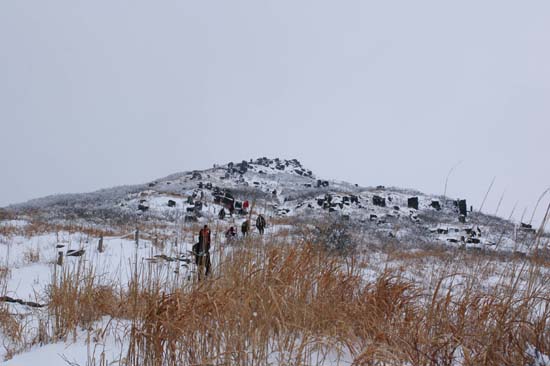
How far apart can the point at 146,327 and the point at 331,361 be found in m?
1.10

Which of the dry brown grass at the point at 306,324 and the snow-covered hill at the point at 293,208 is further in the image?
the snow-covered hill at the point at 293,208

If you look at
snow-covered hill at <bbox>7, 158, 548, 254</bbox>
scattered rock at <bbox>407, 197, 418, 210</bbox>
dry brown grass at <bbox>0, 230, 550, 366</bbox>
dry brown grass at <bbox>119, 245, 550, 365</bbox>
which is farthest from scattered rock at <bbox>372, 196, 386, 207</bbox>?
dry brown grass at <bbox>119, 245, 550, 365</bbox>

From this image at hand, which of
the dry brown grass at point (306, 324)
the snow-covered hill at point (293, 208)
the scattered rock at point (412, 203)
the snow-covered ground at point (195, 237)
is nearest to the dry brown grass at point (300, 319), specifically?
the dry brown grass at point (306, 324)

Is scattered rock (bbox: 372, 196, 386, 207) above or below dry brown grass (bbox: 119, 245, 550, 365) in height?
above

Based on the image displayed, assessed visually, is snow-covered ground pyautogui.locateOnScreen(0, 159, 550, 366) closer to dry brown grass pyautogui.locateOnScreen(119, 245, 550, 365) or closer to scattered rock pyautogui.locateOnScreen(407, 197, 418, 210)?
dry brown grass pyautogui.locateOnScreen(119, 245, 550, 365)

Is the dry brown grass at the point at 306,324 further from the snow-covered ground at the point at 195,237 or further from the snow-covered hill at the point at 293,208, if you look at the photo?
the snow-covered hill at the point at 293,208

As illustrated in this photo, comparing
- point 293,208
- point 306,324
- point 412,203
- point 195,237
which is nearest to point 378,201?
point 412,203

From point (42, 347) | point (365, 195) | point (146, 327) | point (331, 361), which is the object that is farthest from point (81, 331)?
point (365, 195)

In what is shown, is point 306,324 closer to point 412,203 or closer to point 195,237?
point 195,237

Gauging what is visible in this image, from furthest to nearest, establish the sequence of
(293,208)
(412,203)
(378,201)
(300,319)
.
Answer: (412,203), (378,201), (293,208), (300,319)

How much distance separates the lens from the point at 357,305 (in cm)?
267

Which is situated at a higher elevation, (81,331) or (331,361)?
(331,361)

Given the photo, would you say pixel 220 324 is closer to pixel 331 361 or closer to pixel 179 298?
pixel 179 298

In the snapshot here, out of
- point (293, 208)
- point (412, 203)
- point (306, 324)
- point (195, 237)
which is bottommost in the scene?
point (195, 237)
